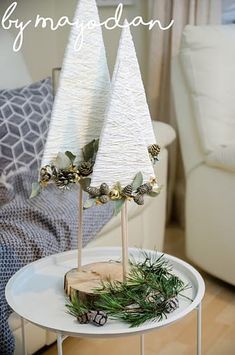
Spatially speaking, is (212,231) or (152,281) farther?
(212,231)

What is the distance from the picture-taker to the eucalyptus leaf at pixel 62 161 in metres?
1.12

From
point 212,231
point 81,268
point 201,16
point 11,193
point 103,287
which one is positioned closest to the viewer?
point 103,287

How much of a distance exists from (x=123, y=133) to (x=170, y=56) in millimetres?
1694

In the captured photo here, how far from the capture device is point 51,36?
10.1ft

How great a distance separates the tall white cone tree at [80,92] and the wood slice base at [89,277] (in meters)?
0.24

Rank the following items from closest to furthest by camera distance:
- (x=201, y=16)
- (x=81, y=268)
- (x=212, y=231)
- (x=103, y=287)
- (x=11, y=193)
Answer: (x=103, y=287) → (x=81, y=268) → (x=11, y=193) → (x=212, y=231) → (x=201, y=16)

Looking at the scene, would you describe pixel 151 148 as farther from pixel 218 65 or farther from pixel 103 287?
pixel 218 65

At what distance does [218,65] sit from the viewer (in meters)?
2.15

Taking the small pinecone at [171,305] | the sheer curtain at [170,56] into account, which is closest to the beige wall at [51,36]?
the sheer curtain at [170,56]

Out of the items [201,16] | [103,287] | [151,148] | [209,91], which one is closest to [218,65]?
[209,91]

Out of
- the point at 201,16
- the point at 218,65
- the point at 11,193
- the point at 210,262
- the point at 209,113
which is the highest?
the point at 201,16

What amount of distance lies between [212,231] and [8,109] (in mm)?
833

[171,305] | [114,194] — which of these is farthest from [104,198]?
[171,305]

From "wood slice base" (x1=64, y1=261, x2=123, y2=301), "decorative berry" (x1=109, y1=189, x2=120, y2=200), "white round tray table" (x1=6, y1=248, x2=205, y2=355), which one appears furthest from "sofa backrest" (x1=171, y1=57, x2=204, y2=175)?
"decorative berry" (x1=109, y1=189, x2=120, y2=200)
